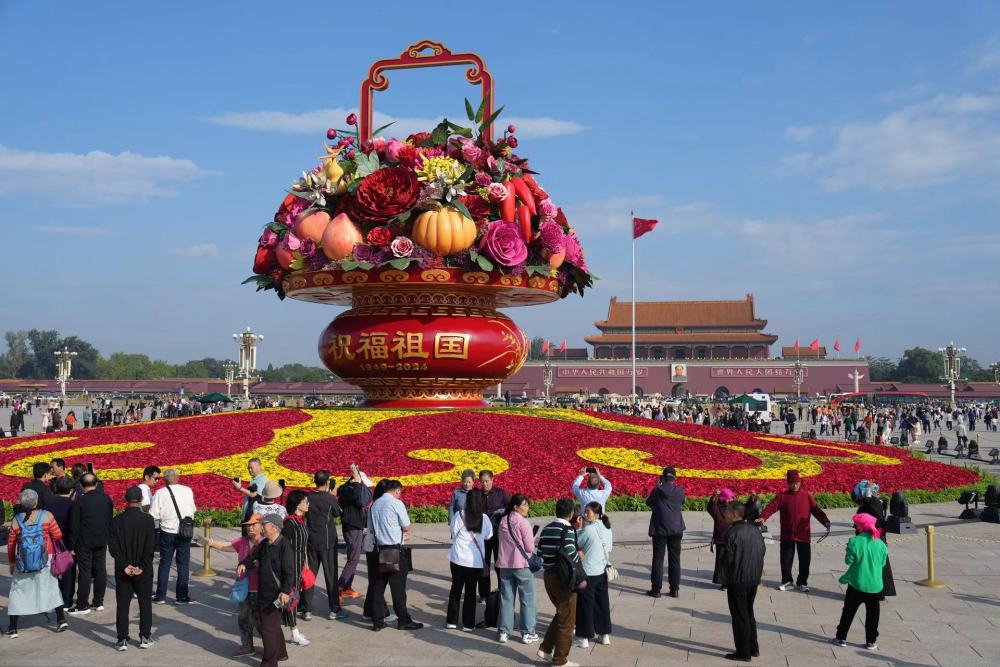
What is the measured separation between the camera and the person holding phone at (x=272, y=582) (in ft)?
22.0

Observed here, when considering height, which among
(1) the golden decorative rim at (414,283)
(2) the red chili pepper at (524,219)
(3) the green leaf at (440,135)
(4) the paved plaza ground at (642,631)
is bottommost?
(4) the paved plaza ground at (642,631)

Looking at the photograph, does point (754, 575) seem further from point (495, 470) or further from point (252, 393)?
point (252, 393)

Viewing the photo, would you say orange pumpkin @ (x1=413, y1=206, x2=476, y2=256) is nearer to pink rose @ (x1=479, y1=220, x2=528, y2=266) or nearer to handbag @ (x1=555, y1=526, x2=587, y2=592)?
pink rose @ (x1=479, y1=220, x2=528, y2=266)

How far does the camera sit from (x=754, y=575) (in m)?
7.29

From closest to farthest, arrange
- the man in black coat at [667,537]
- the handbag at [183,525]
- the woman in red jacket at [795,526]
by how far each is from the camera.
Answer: the handbag at [183,525]
the man in black coat at [667,537]
the woman in red jacket at [795,526]

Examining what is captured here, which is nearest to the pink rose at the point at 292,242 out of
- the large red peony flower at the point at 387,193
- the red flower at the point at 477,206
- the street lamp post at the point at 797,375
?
the large red peony flower at the point at 387,193

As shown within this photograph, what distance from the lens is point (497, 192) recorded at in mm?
18547

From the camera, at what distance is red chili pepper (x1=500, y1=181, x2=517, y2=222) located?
1875 centimetres

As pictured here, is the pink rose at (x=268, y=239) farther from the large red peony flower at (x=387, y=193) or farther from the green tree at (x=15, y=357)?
the green tree at (x=15, y=357)

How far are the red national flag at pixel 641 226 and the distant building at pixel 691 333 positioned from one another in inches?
1908

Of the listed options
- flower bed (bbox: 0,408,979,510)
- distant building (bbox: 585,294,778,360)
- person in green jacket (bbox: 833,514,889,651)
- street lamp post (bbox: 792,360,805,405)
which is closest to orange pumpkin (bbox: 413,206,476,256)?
flower bed (bbox: 0,408,979,510)

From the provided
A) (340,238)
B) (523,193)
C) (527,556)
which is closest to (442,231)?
(340,238)

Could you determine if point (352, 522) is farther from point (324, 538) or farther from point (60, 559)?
point (60, 559)

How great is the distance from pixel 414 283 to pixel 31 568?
11.6 meters
